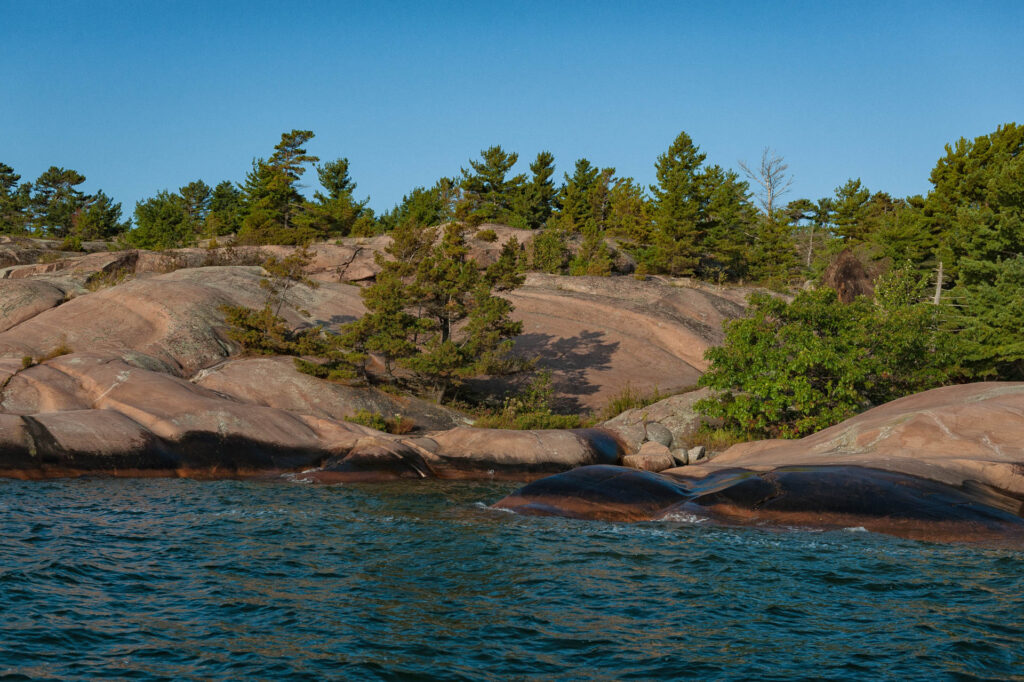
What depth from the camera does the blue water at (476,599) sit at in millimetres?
7914

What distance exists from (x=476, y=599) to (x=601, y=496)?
19.6 ft

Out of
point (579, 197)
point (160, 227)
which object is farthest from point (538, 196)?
point (160, 227)

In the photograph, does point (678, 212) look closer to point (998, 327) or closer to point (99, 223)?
point (998, 327)

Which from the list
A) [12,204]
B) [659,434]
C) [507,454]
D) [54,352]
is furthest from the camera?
[12,204]

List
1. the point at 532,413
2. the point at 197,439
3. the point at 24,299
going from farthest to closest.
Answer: the point at 24,299 → the point at 532,413 → the point at 197,439

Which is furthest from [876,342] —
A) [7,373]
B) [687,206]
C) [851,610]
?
[687,206]

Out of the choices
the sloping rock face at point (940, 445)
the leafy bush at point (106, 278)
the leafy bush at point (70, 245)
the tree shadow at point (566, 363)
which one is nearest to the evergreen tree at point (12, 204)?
the leafy bush at point (70, 245)

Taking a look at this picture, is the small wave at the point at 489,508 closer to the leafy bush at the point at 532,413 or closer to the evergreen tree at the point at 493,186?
the leafy bush at the point at 532,413

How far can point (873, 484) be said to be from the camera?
47.6 ft

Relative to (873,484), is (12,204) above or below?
above

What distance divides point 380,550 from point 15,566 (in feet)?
16.0

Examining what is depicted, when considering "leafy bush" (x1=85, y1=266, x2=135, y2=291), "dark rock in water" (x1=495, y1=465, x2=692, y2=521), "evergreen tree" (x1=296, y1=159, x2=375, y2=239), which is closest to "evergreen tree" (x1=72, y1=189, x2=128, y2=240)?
"evergreen tree" (x1=296, y1=159, x2=375, y2=239)

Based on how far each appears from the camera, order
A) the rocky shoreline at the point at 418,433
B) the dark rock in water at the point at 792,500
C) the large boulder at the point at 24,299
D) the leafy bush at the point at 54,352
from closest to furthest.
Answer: the dark rock in water at the point at 792,500
the rocky shoreline at the point at 418,433
the leafy bush at the point at 54,352
the large boulder at the point at 24,299

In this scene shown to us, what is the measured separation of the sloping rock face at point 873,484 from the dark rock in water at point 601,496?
2cm
